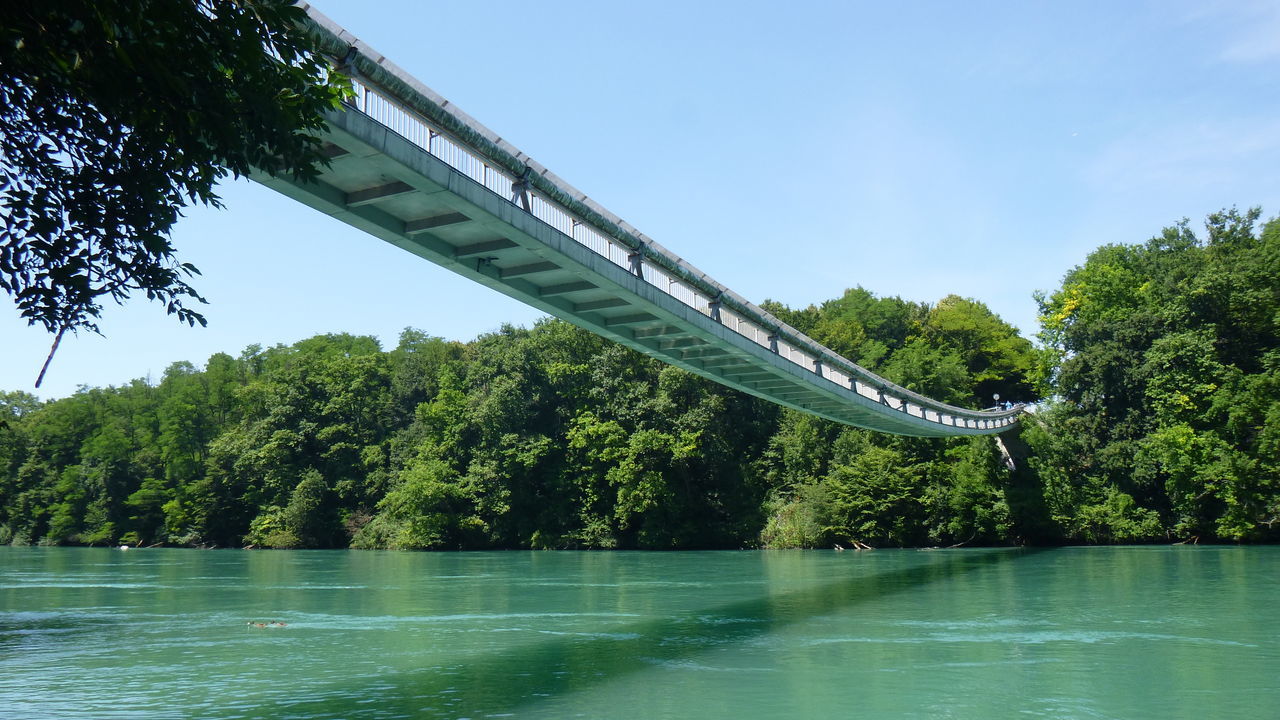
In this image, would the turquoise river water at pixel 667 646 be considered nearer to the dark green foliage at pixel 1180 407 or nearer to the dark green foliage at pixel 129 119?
the dark green foliage at pixel 129 119

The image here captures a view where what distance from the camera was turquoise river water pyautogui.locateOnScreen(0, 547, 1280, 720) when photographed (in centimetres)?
1229

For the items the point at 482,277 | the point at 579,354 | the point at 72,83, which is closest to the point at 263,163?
the point at 72,83

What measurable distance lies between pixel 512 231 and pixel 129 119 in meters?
7.91

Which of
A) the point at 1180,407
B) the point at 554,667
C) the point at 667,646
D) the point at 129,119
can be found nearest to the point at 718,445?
the point at 1180,407

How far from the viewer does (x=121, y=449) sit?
3265 inches

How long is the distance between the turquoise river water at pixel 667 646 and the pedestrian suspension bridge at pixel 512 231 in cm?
663

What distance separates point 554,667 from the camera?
15.1 meters

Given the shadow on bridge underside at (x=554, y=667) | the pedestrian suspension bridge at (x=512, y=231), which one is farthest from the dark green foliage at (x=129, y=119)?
the shadow on bridge underside at (x=554, y=667)

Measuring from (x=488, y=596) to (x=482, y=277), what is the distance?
1486 cm

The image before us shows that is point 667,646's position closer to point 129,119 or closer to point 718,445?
point 129,119

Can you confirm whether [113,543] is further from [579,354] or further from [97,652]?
[97,652]

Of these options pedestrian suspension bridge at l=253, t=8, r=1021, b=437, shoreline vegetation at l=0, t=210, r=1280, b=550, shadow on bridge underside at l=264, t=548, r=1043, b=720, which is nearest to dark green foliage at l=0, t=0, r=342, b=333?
pedestrian suspension bridge at l=253, t=8, r=1021, b=437

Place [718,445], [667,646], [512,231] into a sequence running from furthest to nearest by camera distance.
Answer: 1. [718,445]
2. [667,646]
3. [512,231]

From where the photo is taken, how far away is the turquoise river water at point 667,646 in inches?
484
